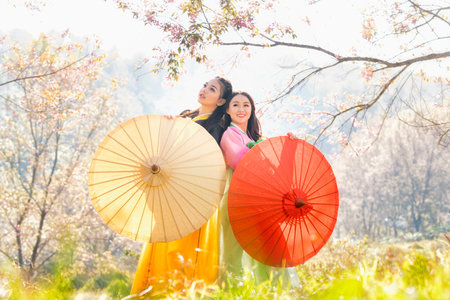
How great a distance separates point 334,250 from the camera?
701 centimetres

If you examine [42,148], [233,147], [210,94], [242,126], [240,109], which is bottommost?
[233,147]

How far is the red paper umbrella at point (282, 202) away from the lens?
107 inches

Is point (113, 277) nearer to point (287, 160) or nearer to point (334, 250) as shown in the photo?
point (334, 250)

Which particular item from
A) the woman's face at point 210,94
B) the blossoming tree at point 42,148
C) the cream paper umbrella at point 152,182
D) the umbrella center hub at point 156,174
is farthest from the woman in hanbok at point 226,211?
the blossoming tree at point 42,148

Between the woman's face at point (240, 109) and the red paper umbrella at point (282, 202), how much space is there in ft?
2.19

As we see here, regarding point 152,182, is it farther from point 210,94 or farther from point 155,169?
point 210,94

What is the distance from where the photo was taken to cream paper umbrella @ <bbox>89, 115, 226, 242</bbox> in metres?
2.80

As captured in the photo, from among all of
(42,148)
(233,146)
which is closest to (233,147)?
(233,146)

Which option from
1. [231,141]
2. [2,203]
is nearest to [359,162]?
[2,203]

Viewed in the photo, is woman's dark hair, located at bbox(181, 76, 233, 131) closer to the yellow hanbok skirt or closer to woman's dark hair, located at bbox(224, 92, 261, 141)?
woman's dark hair, located at bbox(224, 92, 261, 141)

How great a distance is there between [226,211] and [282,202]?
1.82ft

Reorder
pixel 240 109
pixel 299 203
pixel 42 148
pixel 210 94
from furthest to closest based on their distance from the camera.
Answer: pixel 42 148
pixel 210 94
pixel 240 109
pixel 299 203

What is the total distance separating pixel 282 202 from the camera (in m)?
2.76

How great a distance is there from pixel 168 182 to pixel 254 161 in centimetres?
71
